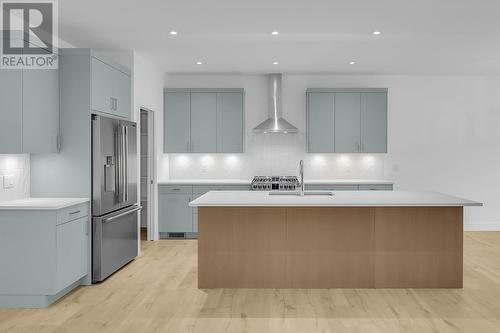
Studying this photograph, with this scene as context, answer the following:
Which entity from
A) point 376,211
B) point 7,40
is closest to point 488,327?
point 376,211

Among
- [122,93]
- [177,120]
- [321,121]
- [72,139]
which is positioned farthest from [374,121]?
[72,139]

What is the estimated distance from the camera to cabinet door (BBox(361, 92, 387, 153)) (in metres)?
6.86

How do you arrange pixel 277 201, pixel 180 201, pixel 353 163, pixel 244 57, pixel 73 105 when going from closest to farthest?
1. pixel 277 201
2. pixel 73 105
3. pixel 244 57
4. pixel 180 201
5. pixel 353 163

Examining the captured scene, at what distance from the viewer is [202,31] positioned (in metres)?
4.72

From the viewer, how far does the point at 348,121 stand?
6875mm

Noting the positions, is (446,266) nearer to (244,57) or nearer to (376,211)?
(376,211)

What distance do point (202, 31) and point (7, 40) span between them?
6.41 ft

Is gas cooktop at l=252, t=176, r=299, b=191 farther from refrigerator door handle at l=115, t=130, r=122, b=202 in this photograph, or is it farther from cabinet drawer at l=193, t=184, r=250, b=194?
refrigerator door handle at l=115, t=130, r=122, b=202

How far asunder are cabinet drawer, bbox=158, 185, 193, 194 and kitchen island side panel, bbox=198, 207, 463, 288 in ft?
8.27

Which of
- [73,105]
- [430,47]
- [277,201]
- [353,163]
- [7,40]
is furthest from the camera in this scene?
[353,163]

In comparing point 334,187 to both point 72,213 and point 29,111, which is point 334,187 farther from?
point 29,111

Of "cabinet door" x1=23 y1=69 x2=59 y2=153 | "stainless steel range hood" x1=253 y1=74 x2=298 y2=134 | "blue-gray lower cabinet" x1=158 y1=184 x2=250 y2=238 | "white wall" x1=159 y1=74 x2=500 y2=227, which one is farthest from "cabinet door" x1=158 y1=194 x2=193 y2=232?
"cabinet door" x1=23 y1=69 x2=59 y2=153

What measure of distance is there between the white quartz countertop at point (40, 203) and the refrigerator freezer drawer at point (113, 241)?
1.22ft

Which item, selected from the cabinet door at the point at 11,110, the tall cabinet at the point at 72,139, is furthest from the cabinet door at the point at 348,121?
the cabinet door at the point at 11,110
